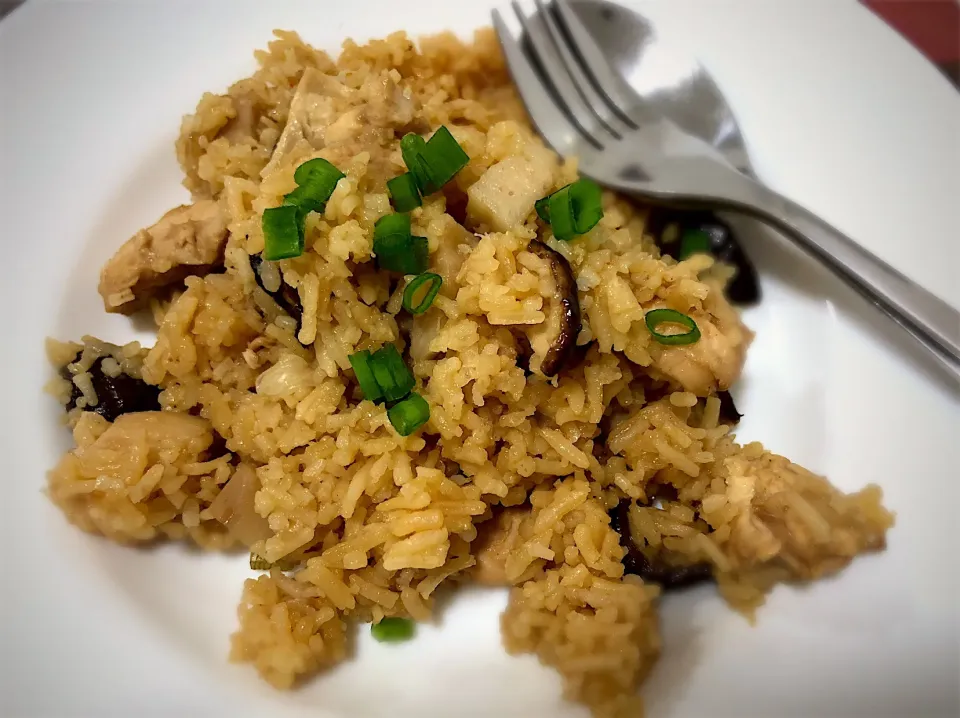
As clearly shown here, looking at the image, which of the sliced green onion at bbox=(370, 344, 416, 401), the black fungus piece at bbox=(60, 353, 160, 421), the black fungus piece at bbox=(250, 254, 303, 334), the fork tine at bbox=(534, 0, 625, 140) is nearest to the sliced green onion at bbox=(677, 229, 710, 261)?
the fork tine at bbox=(534, 0, 625, 140)

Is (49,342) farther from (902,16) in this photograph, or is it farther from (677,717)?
(902,16)

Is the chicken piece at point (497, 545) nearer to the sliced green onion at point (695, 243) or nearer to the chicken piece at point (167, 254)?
the sliced green onion at point (695, 243)

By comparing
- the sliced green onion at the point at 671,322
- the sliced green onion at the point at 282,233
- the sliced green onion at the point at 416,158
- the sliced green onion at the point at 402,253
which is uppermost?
the sliced green onion at the point at 282,233

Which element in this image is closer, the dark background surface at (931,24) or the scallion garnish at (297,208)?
the scallion garnish at (297,208)

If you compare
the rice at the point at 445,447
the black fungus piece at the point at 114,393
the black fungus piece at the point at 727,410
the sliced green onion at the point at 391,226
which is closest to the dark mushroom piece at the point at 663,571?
the rice at the point at 445,447

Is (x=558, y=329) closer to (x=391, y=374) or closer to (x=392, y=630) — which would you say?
(x=391, y=374)

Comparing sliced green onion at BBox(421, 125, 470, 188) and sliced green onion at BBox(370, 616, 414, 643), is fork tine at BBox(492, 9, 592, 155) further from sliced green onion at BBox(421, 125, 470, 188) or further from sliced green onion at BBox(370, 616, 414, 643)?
sliced green onion at BBox(370, 616, 414, 643)

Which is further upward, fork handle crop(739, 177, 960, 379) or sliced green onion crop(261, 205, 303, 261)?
sliced green onion crop(261, 205, 303, 261)
